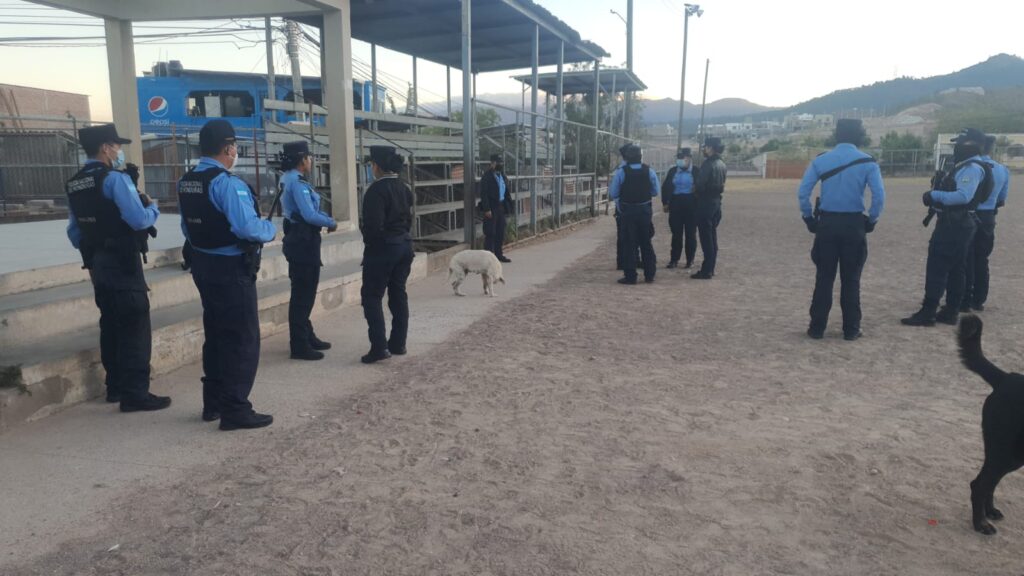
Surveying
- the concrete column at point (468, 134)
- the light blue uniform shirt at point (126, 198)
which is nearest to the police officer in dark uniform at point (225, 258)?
the light blue uniform shirt at point (126, 198)

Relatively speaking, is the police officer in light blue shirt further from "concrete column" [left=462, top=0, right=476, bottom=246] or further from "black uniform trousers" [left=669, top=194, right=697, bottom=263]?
"concrete column" [left=462, top=0, right=476, bottom=246]

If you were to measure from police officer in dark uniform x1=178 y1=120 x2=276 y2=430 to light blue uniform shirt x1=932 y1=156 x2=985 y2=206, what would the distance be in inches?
251

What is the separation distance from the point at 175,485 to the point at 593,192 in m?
17.9

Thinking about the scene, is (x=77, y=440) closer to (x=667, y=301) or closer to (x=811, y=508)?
(x=811, y=508)

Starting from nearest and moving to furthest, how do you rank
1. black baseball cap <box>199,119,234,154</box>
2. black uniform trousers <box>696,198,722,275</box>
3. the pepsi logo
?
black baseball cap <box>199,119,234,154</box> → black uniform trousers <box>696,198,722,275</box> → the pepsi logo

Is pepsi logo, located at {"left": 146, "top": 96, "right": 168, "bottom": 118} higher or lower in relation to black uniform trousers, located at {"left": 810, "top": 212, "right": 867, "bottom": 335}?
higher

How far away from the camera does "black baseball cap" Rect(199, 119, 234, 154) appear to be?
13.6 feet

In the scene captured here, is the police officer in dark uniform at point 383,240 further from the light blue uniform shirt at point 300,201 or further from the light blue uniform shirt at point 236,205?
the light blue uniform shirt at point 236,205

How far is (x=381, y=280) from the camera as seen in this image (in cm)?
577

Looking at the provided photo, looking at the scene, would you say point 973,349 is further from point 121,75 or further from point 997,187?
point 121,75

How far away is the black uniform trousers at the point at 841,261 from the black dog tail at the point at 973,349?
3.08 meters

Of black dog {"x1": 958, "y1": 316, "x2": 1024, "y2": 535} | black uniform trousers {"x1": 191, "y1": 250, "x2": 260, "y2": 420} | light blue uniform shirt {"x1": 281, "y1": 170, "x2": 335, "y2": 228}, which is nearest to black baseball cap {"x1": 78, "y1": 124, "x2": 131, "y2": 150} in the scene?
black uniform trousers {"x1": 191, "y1": 250, "x2": 260, "y2": 420}

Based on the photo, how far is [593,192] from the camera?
2056 centimetres

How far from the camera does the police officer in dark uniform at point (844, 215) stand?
629 cm
